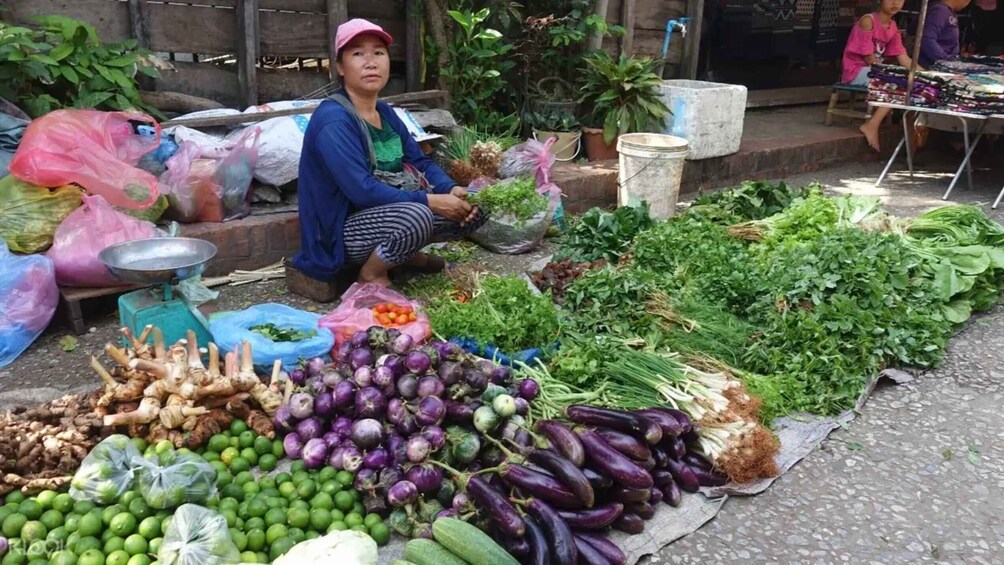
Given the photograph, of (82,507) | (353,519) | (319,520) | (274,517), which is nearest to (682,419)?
(353,519)

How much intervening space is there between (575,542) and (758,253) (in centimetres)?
280

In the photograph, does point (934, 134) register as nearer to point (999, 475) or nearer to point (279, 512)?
point (999, 475)

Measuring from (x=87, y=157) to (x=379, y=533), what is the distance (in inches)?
110

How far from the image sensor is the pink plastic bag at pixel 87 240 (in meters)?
4.01

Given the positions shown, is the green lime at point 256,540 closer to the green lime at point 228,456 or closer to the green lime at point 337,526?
the green lime at point 337,526

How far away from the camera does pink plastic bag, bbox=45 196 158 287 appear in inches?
158

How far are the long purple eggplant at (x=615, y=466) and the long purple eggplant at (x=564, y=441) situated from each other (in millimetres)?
42

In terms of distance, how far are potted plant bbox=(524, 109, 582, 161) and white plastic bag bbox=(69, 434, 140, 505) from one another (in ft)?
16.5

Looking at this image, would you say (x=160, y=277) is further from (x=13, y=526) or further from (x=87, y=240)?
(x=13, y=526)

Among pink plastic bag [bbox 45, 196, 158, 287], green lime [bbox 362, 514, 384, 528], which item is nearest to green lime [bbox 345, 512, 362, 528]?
green lime [bbox 362, 514, 384, 528]

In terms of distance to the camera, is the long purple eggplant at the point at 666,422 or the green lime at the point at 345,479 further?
the long purple eggplant at the point at 666,422

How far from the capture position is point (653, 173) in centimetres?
622

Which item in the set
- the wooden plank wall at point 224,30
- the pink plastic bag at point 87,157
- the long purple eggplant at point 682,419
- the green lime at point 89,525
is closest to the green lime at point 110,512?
the green lime at point 89,525

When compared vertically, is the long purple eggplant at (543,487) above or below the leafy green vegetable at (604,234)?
below
